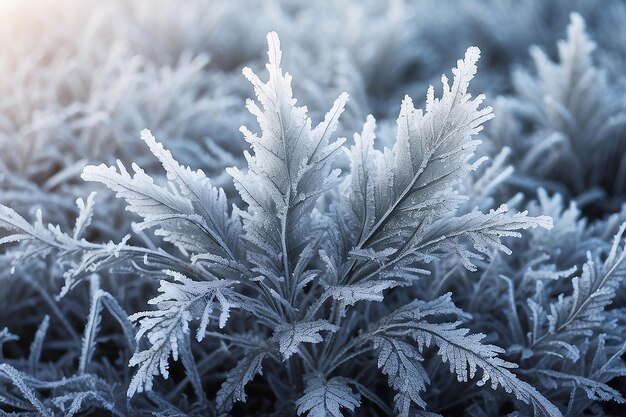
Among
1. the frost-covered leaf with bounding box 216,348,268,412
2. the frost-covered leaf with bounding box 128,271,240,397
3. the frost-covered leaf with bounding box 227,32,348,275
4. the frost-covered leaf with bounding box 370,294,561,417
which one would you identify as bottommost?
the frost-covered leaf with bounding box 370,294,561,417

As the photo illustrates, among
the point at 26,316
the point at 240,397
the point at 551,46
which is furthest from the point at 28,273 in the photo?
the point at 551,46

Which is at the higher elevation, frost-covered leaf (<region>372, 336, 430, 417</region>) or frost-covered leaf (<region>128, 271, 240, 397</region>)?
A: frost-covered leaf (<region>128, 271, 240, 397</region>)

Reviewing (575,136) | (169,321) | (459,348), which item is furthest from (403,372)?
(575,136)

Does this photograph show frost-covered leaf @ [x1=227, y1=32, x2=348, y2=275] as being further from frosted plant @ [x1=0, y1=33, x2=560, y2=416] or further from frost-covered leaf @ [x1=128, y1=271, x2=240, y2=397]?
frost-covered leaf @ [x1=128, y1=271, x2=240, y2=397]

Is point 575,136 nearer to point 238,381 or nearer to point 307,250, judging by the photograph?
point 307,250

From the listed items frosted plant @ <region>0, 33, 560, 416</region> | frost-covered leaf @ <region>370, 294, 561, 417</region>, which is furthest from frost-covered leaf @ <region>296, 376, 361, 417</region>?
frost-covered leaf @ <region>370, 294, 561, 417</region>

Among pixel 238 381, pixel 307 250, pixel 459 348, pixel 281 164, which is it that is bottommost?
pixel 459 348

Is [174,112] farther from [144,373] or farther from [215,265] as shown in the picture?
[144,373]
